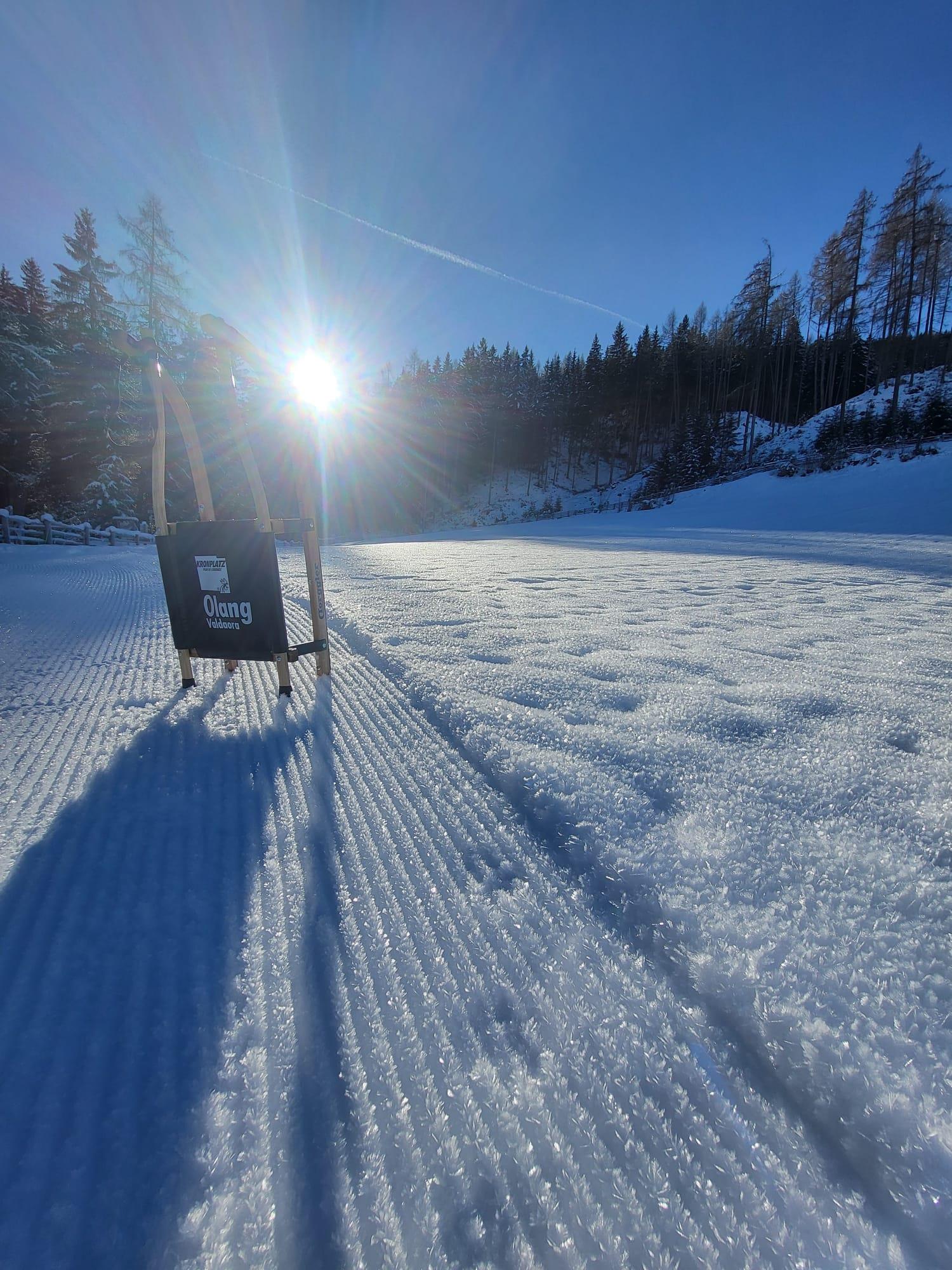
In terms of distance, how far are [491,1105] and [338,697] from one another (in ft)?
5.31

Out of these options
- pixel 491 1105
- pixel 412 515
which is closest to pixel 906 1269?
pixel 491 1105

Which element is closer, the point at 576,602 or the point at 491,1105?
the point at 491,1105

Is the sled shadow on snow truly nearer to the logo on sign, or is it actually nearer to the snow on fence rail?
the logo on sign

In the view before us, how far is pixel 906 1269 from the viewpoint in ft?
1.78

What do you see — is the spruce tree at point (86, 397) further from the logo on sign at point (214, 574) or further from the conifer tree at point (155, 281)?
the logo on sign at point (214, 574)

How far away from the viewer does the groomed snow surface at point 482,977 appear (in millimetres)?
609

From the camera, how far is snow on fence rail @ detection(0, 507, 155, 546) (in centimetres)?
1097

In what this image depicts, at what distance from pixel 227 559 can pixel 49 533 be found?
13.6 metres

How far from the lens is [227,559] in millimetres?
1994

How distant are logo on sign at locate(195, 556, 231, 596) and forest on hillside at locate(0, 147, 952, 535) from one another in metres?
0.77

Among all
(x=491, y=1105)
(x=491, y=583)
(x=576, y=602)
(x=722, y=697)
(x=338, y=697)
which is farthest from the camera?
(x=491, y=583)

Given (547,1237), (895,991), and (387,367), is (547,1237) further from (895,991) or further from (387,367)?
(387,367)

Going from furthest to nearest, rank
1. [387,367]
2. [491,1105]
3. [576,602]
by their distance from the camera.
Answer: [387,367] < [576,602] < [491,1105]

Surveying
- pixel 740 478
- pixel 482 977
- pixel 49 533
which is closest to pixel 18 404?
pixel 49 533
